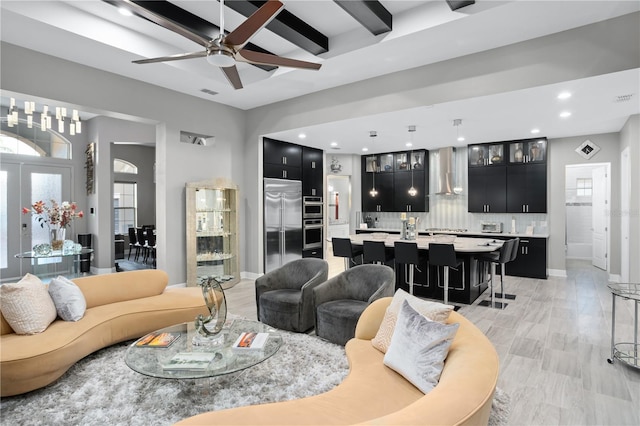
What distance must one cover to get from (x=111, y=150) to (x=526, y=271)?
8.94 meters

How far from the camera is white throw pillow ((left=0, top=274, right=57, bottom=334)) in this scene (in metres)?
2.79

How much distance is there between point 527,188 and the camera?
720 cm

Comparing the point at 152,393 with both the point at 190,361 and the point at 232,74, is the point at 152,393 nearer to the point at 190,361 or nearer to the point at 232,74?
the point at 190,361

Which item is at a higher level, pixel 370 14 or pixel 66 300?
pixel 370 14

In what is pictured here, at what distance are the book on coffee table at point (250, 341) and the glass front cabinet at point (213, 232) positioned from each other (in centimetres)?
340

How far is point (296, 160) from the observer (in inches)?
298

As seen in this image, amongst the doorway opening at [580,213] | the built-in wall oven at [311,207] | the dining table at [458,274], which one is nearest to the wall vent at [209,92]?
the built-in wall oven at [311,207]

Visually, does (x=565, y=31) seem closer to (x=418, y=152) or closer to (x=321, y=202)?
(x=418, y=152)

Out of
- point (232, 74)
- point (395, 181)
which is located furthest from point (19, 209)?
point (395, 181)

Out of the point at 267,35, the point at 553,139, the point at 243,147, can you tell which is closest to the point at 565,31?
the point at 267,35

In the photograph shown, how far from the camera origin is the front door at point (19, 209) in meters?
6.84

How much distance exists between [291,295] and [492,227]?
5543 millimetres

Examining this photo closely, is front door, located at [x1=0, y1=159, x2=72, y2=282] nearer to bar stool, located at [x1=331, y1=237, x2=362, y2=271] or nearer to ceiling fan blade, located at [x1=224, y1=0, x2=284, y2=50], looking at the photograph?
bar stool, located at [x1=331, y1=237, x2=362, y2=271]

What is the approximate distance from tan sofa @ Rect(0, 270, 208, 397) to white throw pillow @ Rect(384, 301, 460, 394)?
241 cm
